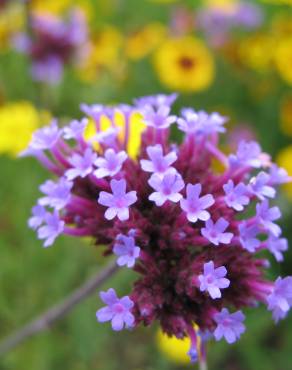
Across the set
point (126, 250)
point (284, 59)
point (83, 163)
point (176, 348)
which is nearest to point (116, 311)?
point (126, 250)

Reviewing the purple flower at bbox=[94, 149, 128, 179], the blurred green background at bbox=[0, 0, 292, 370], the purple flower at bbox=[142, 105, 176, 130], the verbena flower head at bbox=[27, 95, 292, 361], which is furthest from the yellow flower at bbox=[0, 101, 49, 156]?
the purple flower at bbox=[94, 149, 128, 179]

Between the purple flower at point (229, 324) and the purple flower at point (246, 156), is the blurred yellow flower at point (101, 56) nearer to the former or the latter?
the purple flower at point (246, 156)

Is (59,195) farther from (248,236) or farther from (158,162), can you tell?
(248,236)

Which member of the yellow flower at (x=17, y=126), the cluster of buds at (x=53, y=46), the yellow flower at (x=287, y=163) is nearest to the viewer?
the yellow flower at (x=17, y=126)

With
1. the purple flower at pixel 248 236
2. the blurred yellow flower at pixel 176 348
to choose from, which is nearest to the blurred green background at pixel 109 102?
the blurred yellow flower at pixel 176 348

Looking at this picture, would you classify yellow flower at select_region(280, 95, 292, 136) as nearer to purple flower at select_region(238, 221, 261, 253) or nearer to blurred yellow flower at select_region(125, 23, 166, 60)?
blurred yellow flower at select_region(125, 23, 166, 60)

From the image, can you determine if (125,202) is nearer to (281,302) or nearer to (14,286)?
(281,302)
